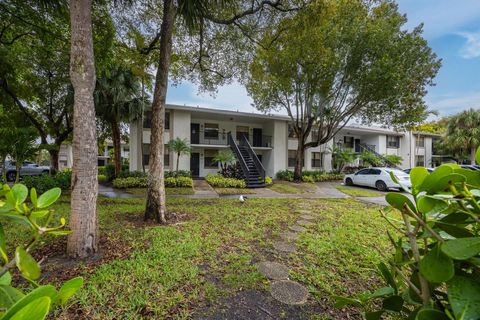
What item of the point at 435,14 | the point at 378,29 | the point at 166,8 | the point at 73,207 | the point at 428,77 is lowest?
the point at 73,207

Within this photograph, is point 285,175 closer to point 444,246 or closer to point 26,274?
point 444,246

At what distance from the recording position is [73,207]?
3424mm

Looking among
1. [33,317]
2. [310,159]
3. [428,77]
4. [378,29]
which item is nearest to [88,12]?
[33,317]

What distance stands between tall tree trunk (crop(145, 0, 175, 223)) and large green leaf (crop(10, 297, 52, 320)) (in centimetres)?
533

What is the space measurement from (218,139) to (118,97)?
25.7ft

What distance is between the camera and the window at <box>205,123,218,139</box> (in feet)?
59.5

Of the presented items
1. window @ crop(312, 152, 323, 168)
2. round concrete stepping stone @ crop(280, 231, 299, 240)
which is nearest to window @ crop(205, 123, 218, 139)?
window @ crop(312, 152, 323, 168)

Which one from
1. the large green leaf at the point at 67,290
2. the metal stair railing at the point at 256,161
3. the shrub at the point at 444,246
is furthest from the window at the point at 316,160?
the large green leaf at the point at 67,290

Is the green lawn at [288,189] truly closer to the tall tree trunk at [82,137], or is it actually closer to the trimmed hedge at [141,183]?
the trimmed hedge at [141,183]

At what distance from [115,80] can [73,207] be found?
12026 millimetres

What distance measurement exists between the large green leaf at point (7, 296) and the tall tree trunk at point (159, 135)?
511cm

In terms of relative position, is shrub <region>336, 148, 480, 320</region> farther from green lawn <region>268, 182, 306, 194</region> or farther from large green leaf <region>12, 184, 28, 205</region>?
green lawn <region>268, 182, 306, 194</region>

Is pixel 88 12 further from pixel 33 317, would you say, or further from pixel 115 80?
pixel 115 80

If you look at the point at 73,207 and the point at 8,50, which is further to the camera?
the point at 8,50
